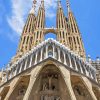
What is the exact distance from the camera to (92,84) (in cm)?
2842

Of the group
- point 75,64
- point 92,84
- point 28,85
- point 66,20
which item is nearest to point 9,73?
point 28,85

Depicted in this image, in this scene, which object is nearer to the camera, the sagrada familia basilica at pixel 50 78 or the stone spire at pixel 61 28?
the sagrada familia basilica at pixel 50 78

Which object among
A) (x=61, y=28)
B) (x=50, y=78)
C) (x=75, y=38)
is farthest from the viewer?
(x=61, y=28)

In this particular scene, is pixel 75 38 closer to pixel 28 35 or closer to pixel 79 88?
pixel 28 35

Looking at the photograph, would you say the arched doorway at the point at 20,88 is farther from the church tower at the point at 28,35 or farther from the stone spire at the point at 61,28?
the stone spire at the point at 61,28

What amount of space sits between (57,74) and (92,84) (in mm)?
3925

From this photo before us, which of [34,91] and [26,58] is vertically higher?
[26,58]

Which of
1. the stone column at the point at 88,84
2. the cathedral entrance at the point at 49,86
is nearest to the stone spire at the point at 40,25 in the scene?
the cathedral entrance at the point at 49,86

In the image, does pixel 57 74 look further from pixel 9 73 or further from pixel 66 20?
pixel 66 20

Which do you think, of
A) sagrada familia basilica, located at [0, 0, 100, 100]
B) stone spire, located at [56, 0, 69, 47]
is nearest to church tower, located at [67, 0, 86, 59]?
stone spire, located at [56, 0, 69, 47]

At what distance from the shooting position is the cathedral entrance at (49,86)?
88.0 feet

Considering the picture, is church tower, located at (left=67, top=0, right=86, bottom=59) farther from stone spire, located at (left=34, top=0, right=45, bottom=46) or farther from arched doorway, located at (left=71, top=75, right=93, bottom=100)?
arched doorway, located at (left=71, top=75, right=93, bottom=100)

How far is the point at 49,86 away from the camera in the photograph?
27.7 meters

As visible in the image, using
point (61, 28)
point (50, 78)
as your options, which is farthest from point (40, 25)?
point (50, 78)
